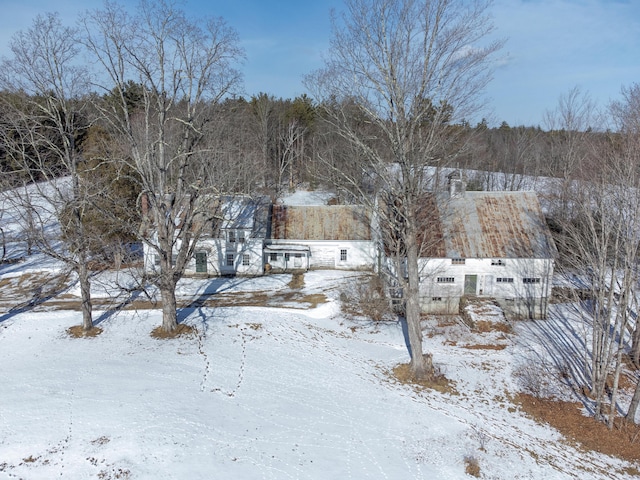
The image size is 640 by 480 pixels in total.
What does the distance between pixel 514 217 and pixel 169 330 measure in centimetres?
2206

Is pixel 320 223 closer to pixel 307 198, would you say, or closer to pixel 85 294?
pixel 85 294

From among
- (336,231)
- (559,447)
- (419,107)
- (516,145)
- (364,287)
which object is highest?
(516,145)

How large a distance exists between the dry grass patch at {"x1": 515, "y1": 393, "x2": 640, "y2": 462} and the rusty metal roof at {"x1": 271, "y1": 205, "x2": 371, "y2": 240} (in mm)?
19505

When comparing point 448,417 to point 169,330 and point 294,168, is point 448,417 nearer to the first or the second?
point 169,330

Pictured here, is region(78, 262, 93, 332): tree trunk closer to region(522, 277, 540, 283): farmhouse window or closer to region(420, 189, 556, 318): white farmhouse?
region(420, 189, 556, 318): white farmhouse

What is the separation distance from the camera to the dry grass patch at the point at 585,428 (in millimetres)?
12719

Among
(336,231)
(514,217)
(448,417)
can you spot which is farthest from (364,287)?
(448,417)

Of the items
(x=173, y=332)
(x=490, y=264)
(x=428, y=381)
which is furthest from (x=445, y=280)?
(x=173, y=332)

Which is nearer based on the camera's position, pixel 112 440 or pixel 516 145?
pixel 112 440

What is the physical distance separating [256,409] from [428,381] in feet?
22.2

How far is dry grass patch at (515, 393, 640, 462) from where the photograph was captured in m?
12.7

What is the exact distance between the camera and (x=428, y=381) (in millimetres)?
16453

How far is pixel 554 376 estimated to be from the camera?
17.3 metres

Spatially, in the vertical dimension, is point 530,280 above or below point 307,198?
below
